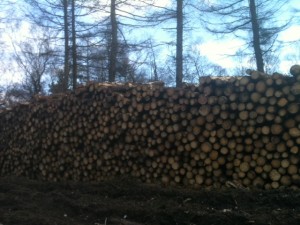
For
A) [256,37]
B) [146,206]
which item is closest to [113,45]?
[256,37]

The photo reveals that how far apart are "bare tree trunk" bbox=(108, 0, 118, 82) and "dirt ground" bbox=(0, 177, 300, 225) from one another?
10029 millimetres

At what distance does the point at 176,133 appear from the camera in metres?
7.97

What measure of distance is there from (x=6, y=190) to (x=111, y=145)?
2386 mm

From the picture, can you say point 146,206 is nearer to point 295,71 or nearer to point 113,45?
point 295,71

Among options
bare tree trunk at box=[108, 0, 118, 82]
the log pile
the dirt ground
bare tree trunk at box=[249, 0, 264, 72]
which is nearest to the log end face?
the log pile

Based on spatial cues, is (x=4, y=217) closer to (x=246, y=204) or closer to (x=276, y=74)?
(x=246, y=204)

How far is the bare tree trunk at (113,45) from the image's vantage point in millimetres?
17828

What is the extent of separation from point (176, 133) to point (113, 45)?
10544mm

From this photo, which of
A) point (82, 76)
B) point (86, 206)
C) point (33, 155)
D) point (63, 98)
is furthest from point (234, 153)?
point (82, 76)

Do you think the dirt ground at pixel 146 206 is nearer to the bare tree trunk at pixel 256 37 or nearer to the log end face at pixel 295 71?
the log end face at pixel 295 71

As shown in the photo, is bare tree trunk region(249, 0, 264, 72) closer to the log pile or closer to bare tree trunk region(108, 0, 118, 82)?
bare tree trunk region(108, 0, 118, 82)

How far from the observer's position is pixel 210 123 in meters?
7.55

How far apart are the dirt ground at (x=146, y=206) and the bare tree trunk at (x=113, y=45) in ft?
32.9

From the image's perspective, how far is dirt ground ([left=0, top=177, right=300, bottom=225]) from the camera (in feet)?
18.7
